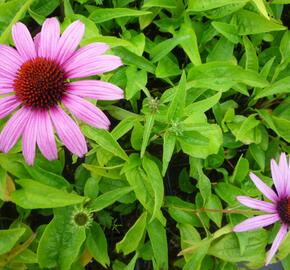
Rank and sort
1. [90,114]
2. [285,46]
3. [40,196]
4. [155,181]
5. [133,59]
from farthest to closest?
[285,46], [133,59], [155,181], [40,196], [90,114]

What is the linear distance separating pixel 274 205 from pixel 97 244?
400mm

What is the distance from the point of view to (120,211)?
1165 mm

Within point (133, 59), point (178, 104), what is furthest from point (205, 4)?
point (178, 104)

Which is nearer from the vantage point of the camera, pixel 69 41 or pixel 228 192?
pixel 69 41

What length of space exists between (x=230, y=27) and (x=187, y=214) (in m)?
0.49

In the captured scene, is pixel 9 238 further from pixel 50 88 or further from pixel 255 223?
pixel 255 223

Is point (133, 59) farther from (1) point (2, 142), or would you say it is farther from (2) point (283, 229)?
(2) point (283, 229)

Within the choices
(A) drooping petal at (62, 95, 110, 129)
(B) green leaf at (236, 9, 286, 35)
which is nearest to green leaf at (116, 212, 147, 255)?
(A) drooping petal at (62, 95, 110, 129)

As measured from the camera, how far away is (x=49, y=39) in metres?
0.81

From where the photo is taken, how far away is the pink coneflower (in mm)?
730

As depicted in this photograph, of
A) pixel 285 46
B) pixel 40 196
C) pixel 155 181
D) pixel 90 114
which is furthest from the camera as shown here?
pixel 285 46

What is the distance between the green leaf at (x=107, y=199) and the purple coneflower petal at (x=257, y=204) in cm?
23

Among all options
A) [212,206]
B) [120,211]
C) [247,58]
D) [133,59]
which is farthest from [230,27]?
[120,211]

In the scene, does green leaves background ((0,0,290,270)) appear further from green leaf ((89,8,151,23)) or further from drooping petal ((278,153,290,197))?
drooping petal ((278,153,290,197))
